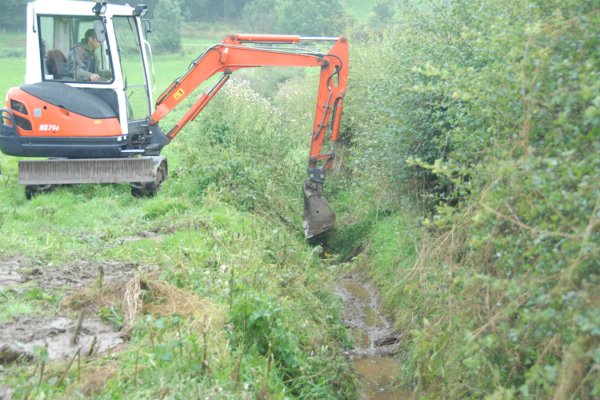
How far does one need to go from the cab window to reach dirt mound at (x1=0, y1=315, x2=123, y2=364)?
203 inches

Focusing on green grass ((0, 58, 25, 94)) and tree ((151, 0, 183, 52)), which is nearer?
green grass ((0, 58, 25, 94))

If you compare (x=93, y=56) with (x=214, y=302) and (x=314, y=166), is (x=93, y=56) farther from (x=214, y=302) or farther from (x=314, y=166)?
(x=214, y=302)

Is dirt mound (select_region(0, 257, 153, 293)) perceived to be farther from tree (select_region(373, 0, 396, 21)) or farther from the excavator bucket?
tree (select_region(373, 0, 396, 21))

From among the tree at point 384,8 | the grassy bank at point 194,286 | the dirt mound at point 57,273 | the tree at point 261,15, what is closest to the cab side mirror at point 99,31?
the grassy bank at point 194,286

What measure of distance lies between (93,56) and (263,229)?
4.16m

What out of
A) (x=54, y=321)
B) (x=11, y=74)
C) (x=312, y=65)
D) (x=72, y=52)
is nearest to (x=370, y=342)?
(x=54, y=321)

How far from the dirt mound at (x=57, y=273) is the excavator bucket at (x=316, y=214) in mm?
3392

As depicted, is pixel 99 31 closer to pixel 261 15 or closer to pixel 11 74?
pixel 11 74

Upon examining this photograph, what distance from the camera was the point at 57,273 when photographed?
4684 mm

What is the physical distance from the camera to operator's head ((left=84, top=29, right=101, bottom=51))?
7625 millimetres

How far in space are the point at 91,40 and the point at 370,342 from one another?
627 centimetres

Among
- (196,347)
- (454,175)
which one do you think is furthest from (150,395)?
(454,175)

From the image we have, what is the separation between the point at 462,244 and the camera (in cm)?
410

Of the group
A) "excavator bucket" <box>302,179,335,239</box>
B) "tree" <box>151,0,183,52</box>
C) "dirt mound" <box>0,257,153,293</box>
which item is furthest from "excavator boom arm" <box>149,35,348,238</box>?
"tree" <box>151,0,183,52</box>
